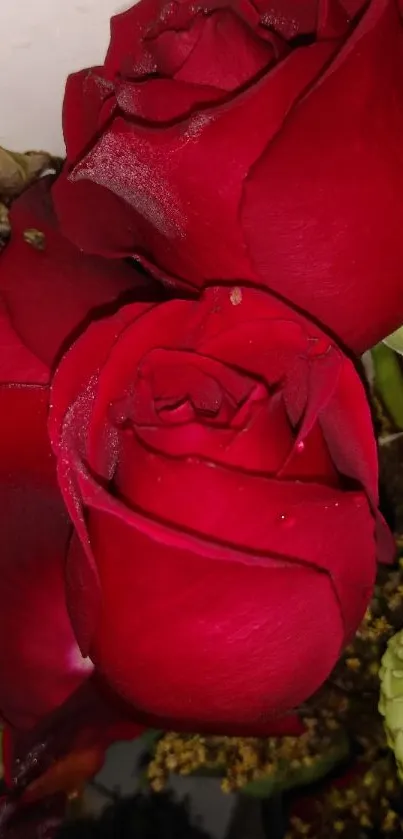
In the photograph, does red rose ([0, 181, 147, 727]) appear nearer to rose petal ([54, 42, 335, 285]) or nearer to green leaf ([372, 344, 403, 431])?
rose petal ([54, 42, 335, 285])

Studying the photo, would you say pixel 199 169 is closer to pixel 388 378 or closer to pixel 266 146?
pixel 266 146

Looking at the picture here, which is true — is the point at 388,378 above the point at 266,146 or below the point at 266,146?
below

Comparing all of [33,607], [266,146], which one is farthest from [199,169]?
[33,607]

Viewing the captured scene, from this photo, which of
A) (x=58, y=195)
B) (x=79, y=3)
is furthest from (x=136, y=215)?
(x=79, y=3)

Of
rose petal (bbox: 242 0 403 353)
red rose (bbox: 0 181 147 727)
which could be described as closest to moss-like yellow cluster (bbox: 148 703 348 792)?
red rose (bbox: 0 181 147 727)

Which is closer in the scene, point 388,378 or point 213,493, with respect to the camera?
point 213,493

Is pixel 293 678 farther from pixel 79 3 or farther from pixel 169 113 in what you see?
pixel 79 3
